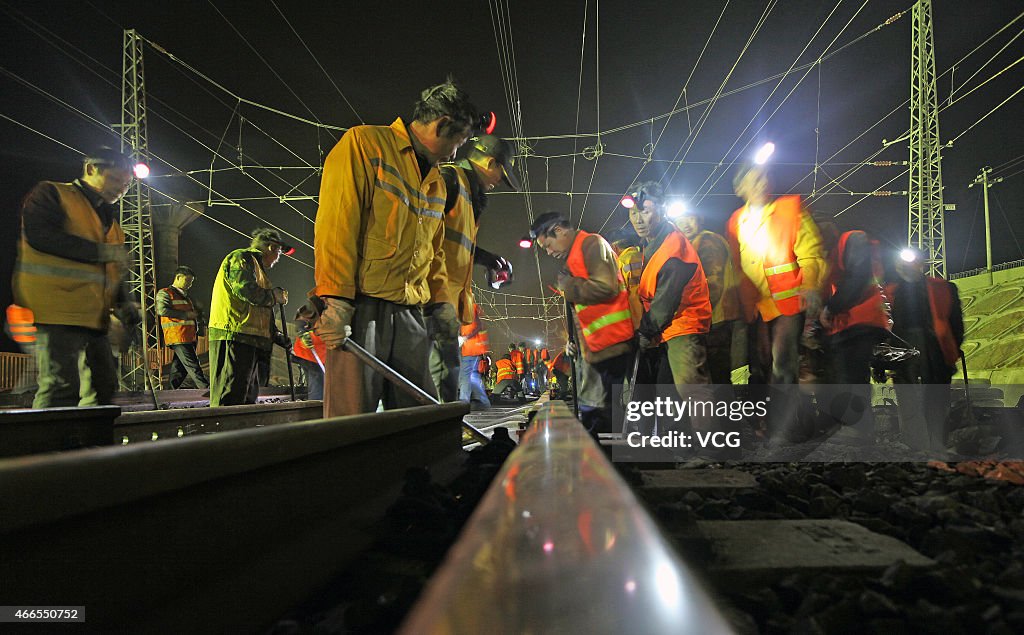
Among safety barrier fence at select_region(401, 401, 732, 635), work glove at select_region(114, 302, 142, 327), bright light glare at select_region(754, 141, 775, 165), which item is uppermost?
bright light glare at select_region(754, 141, 775, 165)

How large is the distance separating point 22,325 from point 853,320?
684cm

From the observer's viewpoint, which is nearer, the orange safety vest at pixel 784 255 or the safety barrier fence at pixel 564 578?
the safety barrier fence at pixel 564 578

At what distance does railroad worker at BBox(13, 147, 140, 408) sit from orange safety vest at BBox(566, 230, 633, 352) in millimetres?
3630

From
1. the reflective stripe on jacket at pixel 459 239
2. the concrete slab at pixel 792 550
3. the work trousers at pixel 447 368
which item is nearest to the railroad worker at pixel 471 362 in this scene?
the work trousers at pixel 447 368

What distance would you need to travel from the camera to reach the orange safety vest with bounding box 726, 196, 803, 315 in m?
4.11

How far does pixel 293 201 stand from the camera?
67.8ft

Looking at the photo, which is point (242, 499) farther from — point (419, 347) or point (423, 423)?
point (419, 347)

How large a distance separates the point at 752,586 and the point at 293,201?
73.3 feet

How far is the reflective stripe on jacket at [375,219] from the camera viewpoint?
2732mm

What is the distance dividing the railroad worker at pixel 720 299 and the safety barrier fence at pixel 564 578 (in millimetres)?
4929

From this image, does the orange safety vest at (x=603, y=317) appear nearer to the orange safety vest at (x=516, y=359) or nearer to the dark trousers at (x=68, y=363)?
the dark trousers at (x=68, y=363)

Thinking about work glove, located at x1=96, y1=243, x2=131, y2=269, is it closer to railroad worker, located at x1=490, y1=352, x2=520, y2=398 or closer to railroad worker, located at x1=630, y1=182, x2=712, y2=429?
railroad worker, located at x1=630, y1=182, x2=712, y2=429

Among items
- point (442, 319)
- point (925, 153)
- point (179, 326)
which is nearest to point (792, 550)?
point (442, 319)

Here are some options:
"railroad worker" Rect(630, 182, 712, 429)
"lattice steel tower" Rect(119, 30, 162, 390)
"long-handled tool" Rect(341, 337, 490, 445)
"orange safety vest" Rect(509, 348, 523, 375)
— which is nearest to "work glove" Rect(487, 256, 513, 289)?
"railroad worker" Rect(630, 182, 712, 429)
